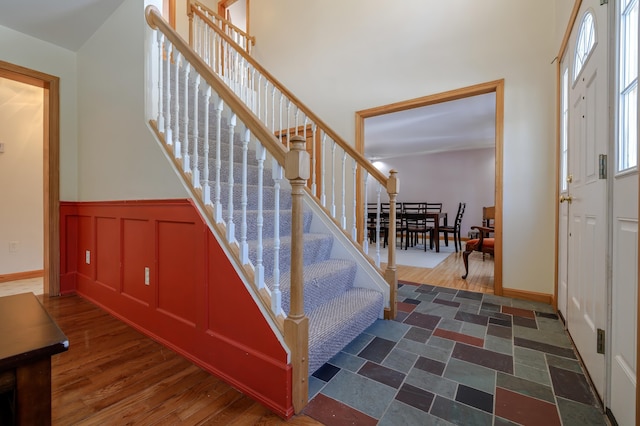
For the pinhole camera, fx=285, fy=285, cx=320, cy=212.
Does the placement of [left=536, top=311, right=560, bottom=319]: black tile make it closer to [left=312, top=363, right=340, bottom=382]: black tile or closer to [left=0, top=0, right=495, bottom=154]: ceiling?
[left=312, top=363, right=340, bottom=382]: black tile

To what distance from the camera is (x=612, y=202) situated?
1.22 meters

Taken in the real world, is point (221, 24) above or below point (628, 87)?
above

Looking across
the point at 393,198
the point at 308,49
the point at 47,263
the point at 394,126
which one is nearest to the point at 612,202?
the point at 393,198

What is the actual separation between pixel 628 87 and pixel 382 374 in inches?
65.0

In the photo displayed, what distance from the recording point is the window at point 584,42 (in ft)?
5.05

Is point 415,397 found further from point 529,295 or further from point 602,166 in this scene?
point 529,295

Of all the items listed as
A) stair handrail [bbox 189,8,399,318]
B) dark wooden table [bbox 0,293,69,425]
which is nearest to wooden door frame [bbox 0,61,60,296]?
stair handrail [bbox 189,8,399,318]

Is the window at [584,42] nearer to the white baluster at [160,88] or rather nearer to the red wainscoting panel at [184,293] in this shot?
the red wainscoting panel at [184,293]

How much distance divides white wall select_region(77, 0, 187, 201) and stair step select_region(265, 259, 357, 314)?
840 mm

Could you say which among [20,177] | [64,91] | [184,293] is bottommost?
[184,293]

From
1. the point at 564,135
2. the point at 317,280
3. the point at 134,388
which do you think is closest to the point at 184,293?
the point at 134,388

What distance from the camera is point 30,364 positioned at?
57 cm

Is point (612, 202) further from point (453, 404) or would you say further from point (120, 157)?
point (120, 157)

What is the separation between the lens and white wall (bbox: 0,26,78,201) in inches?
106
